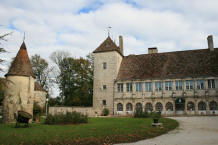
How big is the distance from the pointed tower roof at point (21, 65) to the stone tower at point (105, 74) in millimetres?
15143

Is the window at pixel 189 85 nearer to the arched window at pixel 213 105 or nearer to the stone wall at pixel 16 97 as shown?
the arched window at pixel 213 105

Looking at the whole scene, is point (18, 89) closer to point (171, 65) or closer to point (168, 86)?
point (168, 86)

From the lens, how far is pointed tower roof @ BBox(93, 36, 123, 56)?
36.8m

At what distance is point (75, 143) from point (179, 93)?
24877 mm

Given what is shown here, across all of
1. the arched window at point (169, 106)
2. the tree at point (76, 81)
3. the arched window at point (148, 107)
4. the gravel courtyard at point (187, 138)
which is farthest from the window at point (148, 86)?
the gravel courtyard at point (187, 138)

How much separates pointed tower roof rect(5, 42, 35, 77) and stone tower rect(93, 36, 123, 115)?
15.1 m

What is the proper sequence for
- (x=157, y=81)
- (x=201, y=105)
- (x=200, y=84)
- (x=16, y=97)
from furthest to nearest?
(x=157, y=81) < (x=200, y=84) < (x=201, y=105) < (x=16, y=97)

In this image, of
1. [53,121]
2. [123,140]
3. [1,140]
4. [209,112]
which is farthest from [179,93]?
[1,140]

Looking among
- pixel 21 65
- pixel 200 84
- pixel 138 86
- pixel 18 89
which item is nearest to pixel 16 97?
pixel 18 89

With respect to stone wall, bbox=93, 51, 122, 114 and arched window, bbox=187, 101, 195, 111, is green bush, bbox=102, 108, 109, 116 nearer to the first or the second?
stone wall, bbox=93, 51, 122, 114

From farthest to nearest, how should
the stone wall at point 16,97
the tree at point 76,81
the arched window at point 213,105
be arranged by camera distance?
the tree at point 76,81 → the arched window at point 213,105 → the stone wall at point 16,97

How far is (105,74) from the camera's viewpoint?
36531 mm

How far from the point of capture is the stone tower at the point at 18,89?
21469 mm

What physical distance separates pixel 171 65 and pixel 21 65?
22.4m
